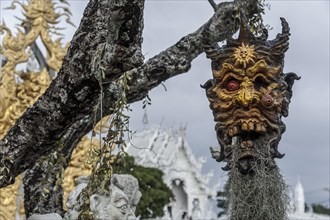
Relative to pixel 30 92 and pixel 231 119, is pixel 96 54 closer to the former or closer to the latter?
pixel 231 119

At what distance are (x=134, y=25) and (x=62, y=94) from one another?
20.0 inches

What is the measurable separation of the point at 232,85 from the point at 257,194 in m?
0.48

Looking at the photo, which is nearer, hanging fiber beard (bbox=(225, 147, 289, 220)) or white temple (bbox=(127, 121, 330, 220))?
hanging fiber beard (bbox=(225, 147, 289, 220))

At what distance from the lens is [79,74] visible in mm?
3027

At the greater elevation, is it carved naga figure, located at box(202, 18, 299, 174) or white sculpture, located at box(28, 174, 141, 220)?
carved naga figure, located at box(202, 18, 299, 174)

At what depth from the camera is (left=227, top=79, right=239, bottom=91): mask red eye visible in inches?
123

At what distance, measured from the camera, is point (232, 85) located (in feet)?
10.3

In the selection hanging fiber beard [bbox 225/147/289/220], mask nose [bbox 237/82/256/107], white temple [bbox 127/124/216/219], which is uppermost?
white temple [bbox 127/124/216/219]

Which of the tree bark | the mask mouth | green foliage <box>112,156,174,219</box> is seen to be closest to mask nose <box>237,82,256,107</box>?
the mask mouth

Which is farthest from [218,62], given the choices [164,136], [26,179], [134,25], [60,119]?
[164,136]

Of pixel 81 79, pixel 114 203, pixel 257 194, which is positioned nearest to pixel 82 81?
pixel 81 79

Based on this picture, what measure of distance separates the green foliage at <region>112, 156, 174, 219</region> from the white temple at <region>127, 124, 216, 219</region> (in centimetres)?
163

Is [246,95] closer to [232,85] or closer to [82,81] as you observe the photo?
[232,85]

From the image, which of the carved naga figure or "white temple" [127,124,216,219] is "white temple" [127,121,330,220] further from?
the carved naga figure
